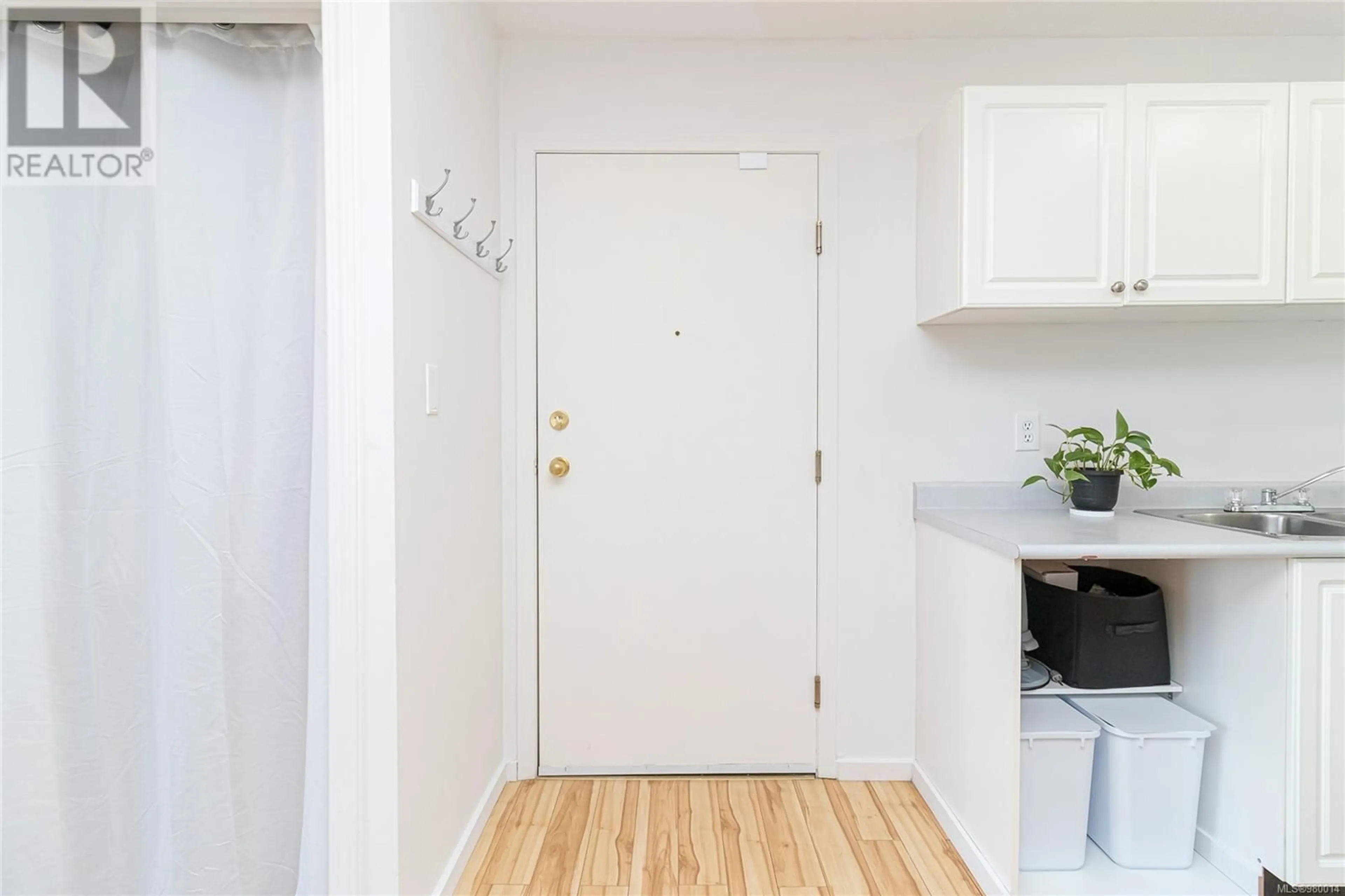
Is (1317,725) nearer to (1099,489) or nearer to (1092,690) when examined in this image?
(1092,690)

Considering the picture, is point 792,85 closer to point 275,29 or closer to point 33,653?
point 275,29

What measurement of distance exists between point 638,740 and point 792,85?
2.13 m

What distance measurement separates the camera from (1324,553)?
1.46 metres

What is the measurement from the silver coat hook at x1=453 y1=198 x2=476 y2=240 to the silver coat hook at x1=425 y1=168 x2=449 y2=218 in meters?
0.05

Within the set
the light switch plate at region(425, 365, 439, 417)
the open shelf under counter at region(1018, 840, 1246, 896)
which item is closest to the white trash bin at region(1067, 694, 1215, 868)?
the open shelf under counter at region(1018, 840, 1246, 896)

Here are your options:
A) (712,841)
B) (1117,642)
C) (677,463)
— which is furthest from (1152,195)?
(712,841)

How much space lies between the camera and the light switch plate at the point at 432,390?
1443 mm

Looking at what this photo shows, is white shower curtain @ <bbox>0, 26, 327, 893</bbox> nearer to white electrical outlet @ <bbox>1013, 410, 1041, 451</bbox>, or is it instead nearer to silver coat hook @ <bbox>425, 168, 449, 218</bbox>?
silver coat hook @ <bbox>425, 168, 449, 218</bbox>

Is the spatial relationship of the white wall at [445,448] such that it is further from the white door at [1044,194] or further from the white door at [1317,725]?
the white door at [1317,725]

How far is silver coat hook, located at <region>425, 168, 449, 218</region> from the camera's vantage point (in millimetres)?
1408

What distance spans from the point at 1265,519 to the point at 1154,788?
90cm

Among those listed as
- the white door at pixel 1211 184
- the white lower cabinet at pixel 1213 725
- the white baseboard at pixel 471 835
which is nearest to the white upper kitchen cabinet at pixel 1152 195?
the white door at pixel 1211 184

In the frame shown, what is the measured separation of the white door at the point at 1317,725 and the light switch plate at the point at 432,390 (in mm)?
1942

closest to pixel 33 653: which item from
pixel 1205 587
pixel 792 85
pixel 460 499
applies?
pixel 460 499
